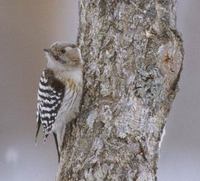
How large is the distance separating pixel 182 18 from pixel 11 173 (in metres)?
2.19

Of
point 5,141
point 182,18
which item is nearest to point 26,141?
point 5,141

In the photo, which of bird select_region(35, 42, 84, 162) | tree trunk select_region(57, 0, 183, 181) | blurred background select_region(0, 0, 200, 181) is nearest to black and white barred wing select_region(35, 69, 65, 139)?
bird select_region(35, 42, 84, 162)

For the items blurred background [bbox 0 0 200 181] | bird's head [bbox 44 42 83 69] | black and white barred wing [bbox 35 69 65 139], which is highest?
bird's head [bbox 44 42 83 69]

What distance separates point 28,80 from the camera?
8.85 meters

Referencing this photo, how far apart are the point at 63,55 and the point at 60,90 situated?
0.22m

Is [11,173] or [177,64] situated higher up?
[177,64]

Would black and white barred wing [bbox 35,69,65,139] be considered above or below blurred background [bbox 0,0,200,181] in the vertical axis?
above

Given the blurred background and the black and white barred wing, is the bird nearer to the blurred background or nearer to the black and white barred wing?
the black and white barred wing

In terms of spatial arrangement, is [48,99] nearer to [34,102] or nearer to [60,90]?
[60,90]

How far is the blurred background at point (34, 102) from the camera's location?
871 centimetres

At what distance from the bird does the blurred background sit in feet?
9.32

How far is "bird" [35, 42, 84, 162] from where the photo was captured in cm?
557

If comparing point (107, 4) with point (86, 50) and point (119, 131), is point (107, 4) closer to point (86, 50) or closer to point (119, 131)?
point (86, 50)

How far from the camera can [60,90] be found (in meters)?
5.79
